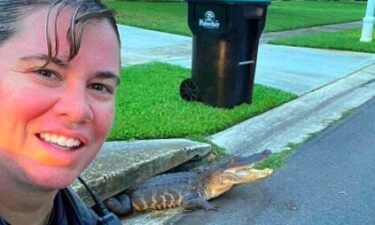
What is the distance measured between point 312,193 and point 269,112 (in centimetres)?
233

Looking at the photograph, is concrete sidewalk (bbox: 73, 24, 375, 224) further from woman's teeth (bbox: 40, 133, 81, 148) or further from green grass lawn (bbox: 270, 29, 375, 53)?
woman's teeth (bbox: 40, 133, 81, 148)

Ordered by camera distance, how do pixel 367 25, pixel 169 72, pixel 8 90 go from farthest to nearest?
pixel 367 25 → pixel 169 72 → pixel 8 90

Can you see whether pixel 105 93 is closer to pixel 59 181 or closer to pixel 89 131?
pixel 89 131

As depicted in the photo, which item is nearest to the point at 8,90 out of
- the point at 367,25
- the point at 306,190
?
the point at 306,190

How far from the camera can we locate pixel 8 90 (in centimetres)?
116

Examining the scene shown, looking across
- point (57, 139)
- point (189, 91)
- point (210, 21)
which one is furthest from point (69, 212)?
point (189, 91)

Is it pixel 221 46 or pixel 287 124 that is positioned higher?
pixel 221 46

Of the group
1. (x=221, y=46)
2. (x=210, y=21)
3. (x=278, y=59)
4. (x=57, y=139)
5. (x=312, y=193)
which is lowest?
(x=278, y=59)

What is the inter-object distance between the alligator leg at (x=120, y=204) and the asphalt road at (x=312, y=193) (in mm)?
338

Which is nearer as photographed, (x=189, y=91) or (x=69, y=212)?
(x=69, y=212)

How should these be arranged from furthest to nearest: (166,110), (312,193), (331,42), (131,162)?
(331,42), (166,110), (312,193), (131,162)

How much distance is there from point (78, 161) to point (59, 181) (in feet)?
0.20

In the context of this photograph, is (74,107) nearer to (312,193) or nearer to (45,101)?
(45,101)

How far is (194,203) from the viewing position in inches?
159
